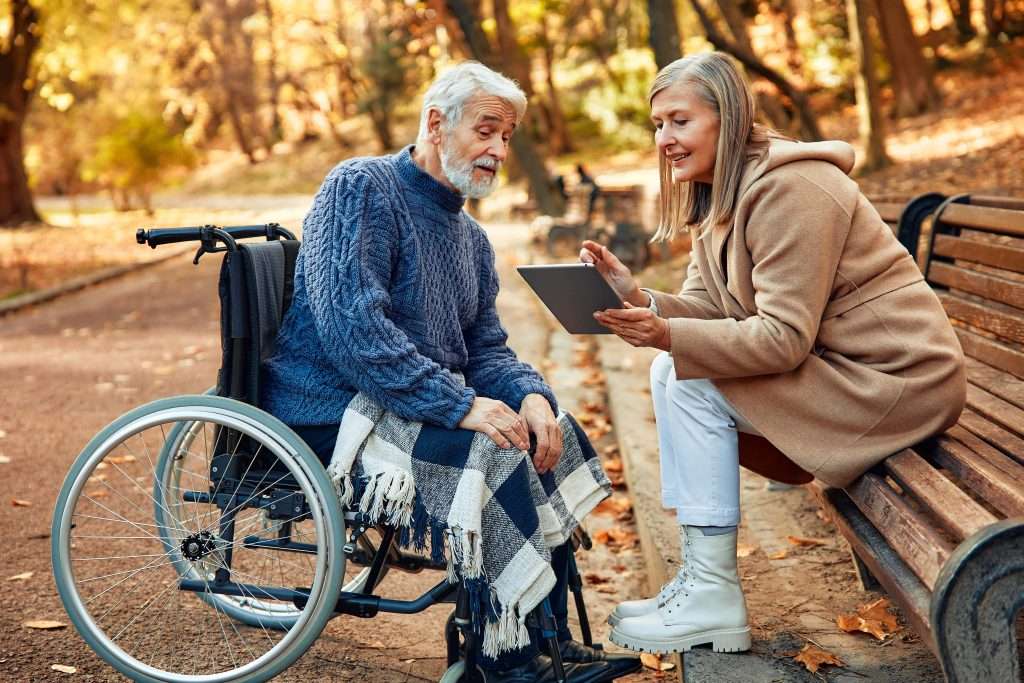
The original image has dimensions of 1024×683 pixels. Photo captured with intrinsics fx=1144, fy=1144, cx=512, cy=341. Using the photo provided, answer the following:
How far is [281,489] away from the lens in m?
2.93

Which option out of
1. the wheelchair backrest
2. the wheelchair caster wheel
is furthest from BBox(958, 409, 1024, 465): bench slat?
the wheelchair backrest

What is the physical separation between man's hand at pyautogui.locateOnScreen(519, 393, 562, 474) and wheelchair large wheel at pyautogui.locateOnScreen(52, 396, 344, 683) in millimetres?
554

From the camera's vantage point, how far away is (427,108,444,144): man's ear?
10.2 feet

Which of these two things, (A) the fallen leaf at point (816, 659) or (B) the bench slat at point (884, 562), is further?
(A) the fallen leaf at point (816, 659)

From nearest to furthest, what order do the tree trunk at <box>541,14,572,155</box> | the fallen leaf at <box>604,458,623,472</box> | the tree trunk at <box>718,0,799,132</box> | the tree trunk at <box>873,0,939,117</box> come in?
1. the fallen leaf at <box>604,458,623,472</box>
2. the tree trunk at <box>718,0,799,132</box>
3. the tree trunk at <box>873,0,939,117</box>
4. the tree trunk at <box>541,14,572,155</box>

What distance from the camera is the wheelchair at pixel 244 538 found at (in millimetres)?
2803

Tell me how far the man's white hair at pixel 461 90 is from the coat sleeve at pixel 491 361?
476 millimetres

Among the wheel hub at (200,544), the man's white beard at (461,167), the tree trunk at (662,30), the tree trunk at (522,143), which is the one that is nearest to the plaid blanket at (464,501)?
the wheel hub at (200,544)

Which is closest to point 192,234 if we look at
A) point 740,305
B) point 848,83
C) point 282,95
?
point 740,305

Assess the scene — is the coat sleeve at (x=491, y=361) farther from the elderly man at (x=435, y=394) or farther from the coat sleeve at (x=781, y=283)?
the coat sleeve at (x=781, y=283)

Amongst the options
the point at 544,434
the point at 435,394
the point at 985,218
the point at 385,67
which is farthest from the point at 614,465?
the point at 385,67

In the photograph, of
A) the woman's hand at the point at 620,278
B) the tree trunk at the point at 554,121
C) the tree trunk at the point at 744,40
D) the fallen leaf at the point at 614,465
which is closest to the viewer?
the woman's hand at the point at 620,278

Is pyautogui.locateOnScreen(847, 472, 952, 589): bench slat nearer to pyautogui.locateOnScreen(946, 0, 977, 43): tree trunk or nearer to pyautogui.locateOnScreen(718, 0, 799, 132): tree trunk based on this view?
pyautogui.locateOnScreen(718, 0, 799, 132): tree trunk

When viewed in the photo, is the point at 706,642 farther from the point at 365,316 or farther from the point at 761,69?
the point at 761,69
